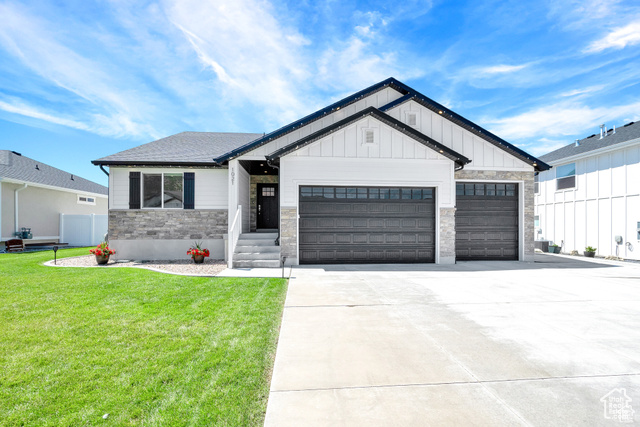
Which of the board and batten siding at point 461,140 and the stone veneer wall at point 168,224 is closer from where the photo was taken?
the board and batten siding at point 461,140

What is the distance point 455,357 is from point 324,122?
10062mm

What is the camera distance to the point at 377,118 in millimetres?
10984

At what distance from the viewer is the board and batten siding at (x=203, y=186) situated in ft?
41.2

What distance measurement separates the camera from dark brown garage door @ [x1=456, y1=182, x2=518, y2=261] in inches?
488

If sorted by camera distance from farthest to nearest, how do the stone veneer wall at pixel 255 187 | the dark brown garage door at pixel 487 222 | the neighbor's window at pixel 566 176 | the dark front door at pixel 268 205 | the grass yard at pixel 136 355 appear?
the neighbor's window at pixel 566 176, the dark front door at pixel 268 205, the stone veneer wall at pixel 255 187, the dark brown garage door at pixel 487 222, the grass yard at pixel 136 355

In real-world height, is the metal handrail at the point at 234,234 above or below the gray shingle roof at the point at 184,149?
below

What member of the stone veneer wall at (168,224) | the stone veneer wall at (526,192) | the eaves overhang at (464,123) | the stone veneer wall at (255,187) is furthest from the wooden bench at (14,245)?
the stone veneer wall at (526,192)

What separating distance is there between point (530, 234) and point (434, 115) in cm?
632

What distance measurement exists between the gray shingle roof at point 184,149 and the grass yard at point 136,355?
271 inches

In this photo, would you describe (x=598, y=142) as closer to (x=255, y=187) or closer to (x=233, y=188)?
(x=255, y=187)

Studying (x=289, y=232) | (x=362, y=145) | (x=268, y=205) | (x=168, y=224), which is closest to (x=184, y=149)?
(x=168, y=224)

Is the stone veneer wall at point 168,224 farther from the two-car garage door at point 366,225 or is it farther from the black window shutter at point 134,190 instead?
the two-car garage door at point 366,225

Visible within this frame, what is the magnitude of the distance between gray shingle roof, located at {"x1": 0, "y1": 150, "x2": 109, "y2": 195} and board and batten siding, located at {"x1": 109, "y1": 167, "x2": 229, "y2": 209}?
10752mm

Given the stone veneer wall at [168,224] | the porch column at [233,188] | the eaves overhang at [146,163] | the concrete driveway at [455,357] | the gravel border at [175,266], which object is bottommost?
the gravel border at [175,266]
